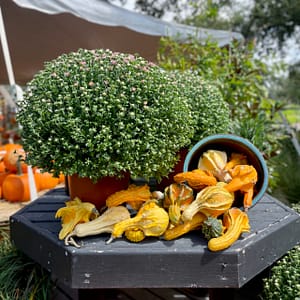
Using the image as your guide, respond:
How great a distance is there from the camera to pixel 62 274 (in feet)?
3.11

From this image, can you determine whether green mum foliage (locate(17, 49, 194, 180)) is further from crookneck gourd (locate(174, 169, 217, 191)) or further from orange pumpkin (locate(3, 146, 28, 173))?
orange pumpkin (locate(3, 146, 28, 173))

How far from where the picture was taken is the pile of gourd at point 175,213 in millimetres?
958

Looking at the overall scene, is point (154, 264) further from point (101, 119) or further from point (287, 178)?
point (287, 178)

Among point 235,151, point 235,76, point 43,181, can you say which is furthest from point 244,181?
point 235,76

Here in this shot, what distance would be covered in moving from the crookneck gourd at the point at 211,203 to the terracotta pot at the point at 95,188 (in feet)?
0.82

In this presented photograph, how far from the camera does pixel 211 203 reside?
0.98 meters

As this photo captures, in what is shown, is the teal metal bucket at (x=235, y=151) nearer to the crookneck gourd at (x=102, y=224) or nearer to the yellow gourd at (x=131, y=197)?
the yellow gourd at (x=131, y=197)

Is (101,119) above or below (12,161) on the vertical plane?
above

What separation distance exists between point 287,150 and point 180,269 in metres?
1.89

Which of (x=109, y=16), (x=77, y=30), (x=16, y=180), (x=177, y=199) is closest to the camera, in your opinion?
Result: (x=177, y=199)

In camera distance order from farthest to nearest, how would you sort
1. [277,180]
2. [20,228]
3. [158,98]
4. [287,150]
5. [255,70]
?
[287,150]
[255,70]
[277,180]
[20,228]
[158,98]

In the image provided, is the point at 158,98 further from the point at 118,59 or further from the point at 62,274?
the point at 62,274

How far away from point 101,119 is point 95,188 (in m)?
0.25

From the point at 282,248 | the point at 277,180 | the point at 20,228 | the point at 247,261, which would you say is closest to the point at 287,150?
the point at 277,180
